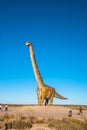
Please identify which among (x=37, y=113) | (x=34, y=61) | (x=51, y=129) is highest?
(x=34, y=61)

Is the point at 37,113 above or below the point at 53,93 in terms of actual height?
below

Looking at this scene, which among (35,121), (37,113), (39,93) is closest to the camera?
(35,121)

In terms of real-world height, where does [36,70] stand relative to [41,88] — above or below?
above

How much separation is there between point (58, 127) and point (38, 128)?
125cm

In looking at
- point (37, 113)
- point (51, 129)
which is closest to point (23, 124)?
point (51, 129)

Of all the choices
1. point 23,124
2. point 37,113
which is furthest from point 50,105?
point 23,124

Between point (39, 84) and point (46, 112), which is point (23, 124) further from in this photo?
point (39, 84)

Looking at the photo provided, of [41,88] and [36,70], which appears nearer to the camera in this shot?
[41,88]

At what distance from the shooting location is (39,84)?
33344mm

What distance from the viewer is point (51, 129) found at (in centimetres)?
1836

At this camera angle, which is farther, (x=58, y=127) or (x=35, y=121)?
(x=35, y=121)

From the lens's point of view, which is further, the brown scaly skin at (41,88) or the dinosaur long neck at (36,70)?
the dinosaur long neck at (36,70)

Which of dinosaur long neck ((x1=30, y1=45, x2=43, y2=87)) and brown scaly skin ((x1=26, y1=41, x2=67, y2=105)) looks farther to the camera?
dinosaur long neck ((x1=30, y1=45, x2=43, y2=87))

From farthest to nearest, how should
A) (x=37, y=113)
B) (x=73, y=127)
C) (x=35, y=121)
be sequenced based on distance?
(x=37, y=113) < (x=35, y=121) < (x=73, y=127)
